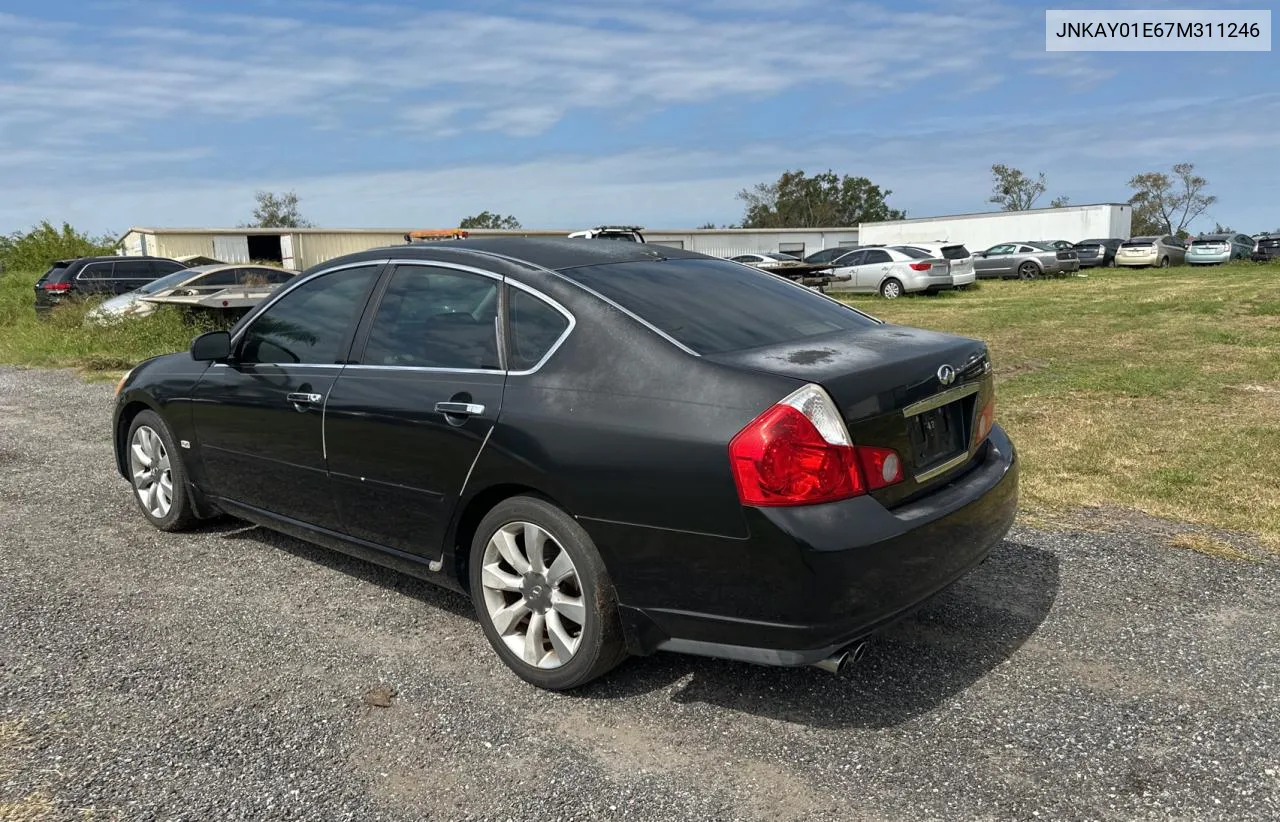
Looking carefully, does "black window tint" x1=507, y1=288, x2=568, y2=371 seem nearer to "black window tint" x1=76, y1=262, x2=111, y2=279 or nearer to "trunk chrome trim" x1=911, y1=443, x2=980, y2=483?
"trunk chrome trim" x1=911, y1=443, x2=980, y2=483

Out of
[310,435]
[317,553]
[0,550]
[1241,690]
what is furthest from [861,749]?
[0,550]

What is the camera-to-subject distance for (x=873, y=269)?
25.2 m

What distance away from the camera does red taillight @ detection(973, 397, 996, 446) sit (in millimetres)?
3471

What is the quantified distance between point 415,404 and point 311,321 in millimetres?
1033

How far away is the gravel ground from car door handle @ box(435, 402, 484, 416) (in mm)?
973

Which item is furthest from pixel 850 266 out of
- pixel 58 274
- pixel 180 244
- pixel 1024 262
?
pixel 180 244

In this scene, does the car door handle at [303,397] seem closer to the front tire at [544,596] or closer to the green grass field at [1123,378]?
the front tire at [544,596]

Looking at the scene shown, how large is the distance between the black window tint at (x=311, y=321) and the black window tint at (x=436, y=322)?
225mm

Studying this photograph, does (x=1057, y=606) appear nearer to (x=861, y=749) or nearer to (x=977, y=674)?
(x=977, y=674)

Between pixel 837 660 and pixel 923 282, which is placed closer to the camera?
pixel 837 660

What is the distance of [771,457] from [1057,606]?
1.98 m

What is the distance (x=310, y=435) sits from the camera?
399cm

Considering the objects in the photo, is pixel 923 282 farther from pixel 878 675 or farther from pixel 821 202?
pixel 821 202

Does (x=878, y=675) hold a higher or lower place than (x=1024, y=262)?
lower
